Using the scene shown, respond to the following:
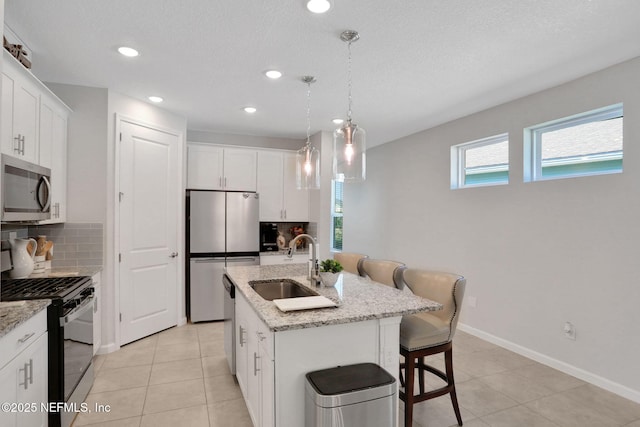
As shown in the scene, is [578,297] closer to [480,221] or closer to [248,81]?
[480,221]

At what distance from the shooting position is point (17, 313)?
1.77m

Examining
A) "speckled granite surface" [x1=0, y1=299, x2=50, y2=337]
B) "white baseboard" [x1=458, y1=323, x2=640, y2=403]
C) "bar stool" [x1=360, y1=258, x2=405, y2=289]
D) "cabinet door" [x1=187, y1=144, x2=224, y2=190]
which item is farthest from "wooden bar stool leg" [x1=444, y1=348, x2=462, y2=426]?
"cabinet door" [x1=187, y1=144, x2=224, y2=190]

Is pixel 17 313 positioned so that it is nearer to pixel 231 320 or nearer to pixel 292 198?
pixel 231 320

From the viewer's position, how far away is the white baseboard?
2.71 metres

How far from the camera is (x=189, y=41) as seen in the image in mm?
2496

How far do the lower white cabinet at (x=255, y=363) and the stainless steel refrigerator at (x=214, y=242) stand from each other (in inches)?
73.9

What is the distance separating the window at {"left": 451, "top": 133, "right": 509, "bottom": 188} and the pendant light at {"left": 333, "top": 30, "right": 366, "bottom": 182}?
2.30 metres

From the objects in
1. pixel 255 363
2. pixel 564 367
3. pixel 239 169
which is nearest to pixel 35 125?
pixel 255 363

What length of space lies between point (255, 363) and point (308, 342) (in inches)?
19.3

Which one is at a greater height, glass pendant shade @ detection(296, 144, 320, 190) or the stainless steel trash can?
glass pendant shade @ detection(296, 144, 320, 190)

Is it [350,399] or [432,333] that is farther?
[432,333]

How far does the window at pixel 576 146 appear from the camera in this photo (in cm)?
295

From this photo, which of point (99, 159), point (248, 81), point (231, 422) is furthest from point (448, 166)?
point (99, 159)

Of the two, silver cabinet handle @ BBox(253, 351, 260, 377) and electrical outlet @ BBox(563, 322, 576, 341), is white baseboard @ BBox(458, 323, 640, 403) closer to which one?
electrical outlet @ BBox(563, 322, 576, 341)
